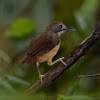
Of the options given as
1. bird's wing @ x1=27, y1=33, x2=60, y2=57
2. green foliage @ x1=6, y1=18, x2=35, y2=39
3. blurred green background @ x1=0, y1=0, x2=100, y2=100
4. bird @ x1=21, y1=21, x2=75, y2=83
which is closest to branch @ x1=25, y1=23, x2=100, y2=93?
bird @ x1=21, y1=21, x2=75, y2=83

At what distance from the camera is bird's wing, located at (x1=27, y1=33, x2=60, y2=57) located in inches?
77.4

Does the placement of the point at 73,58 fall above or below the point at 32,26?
above

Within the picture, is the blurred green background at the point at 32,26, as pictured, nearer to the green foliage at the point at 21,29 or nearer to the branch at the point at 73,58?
the green foliage at the point at 21,29

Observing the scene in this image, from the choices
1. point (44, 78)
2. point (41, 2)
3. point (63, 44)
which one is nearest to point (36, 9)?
point (41, 2)

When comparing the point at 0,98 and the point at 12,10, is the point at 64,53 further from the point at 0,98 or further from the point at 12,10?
the point at 0,98

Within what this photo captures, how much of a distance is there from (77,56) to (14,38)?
2.28 meters

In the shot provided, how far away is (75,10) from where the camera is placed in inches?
156

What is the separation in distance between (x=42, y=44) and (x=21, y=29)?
1.90 metres

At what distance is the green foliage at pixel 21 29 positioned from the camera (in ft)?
12.6

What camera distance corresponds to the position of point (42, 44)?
2023 mm

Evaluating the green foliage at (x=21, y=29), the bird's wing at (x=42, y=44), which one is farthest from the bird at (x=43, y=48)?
the green foliage at (x=21, y=29)

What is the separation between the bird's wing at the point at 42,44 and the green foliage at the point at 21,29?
1.58m

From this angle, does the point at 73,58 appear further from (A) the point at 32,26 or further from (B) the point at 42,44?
(A) the point at 32,26

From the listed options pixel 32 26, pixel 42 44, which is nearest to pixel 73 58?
pixel 42 44
